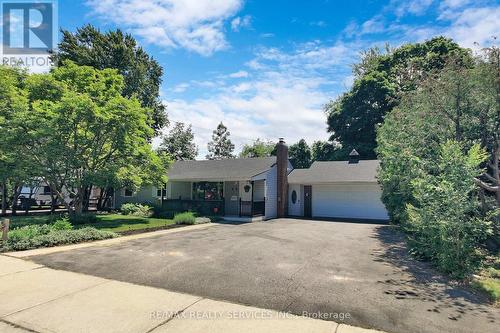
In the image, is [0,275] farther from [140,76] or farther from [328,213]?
[140,76]

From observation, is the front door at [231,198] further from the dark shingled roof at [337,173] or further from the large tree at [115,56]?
the large tree at [115,56]

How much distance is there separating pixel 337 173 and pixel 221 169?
909 cm

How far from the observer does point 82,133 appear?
15.3m

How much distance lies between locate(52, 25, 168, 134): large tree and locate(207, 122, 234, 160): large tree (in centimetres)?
2324

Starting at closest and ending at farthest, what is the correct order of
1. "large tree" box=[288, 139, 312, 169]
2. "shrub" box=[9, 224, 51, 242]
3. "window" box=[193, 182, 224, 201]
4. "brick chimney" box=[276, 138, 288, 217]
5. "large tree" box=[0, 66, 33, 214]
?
"shrub" box=[9, 224, 51, 242]
"large tree" box=[0, 66, 33, 214]
"brick chimney" box=[276, 138, 288, 217]
"window" box=[193, 182, 224, 201]
"large tree" box=[288, 139, 312, 169]

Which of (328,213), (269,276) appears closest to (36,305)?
(269,276)

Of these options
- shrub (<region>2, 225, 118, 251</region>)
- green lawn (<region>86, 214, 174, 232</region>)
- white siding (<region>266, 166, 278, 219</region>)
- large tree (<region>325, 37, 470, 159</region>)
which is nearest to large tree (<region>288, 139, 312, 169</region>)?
large tree (<region>325, 37, 470, 159</region>)

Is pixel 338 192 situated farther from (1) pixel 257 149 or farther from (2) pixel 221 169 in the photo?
(1) pixel 257 149

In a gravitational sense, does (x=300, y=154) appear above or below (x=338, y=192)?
above

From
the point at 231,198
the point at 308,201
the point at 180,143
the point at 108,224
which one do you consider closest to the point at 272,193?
the point at 231,198

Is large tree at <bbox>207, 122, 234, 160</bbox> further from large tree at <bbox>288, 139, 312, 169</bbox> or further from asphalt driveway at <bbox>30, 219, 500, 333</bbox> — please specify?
asphalt driveway at <bbox>30, 219, 500, 333</bbox>

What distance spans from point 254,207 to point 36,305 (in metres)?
16.3

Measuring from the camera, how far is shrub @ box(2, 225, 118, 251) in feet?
31.9

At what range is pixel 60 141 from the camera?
572 inches
